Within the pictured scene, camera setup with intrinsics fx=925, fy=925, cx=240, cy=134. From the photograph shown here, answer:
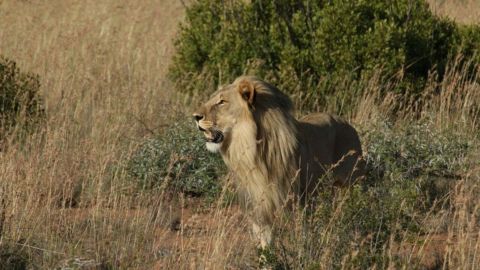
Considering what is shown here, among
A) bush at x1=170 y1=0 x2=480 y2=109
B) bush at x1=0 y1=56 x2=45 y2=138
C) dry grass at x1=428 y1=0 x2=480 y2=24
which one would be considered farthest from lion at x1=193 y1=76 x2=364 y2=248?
dry grass at x1=428 y1=0 x2=480 y2=24

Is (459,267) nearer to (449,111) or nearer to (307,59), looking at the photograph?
(449,111)

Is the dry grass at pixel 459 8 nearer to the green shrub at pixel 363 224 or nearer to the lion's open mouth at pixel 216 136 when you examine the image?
the green shrub at pixel 363 224

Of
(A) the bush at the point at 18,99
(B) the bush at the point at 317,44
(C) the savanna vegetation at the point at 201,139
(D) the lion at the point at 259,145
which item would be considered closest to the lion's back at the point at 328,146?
(D) the lion at the point at 259,145

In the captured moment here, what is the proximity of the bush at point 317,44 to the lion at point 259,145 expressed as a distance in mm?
3307

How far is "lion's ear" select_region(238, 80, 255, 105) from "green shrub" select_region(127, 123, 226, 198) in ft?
6.30

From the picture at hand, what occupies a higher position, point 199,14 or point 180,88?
point 199,14

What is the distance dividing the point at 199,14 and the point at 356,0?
2.10m

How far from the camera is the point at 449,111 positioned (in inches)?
384

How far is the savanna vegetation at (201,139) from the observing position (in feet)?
19.1

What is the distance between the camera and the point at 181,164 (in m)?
8.41

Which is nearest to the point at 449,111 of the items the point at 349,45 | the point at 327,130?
Answer: the point at 349,45

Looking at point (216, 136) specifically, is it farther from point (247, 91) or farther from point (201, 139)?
point (201, 139)

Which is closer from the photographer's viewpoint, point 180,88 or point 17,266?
point 17,266

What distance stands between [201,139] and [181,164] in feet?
1.02
